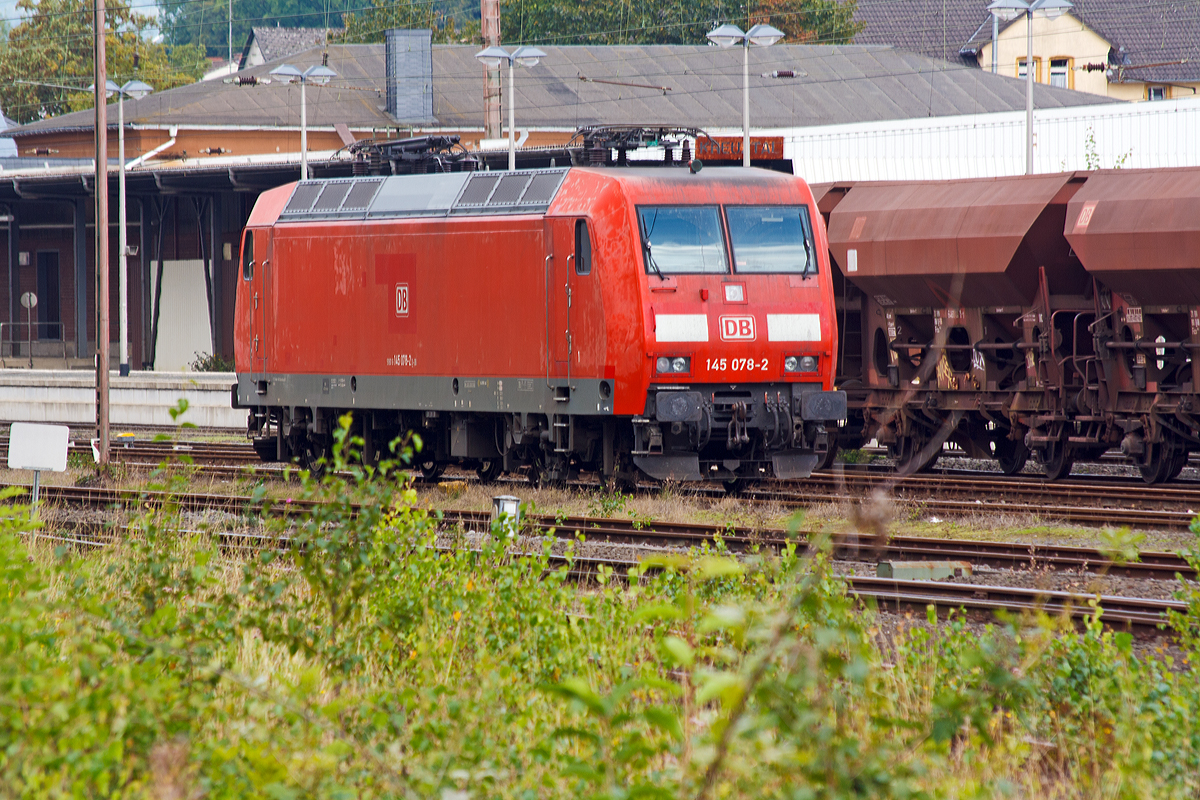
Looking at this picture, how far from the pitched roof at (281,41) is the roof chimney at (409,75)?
33245 millimetres

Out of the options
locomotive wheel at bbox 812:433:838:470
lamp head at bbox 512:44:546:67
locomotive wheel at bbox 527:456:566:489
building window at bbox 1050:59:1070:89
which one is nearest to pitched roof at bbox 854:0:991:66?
building window at bbox 1050:59:1070:89

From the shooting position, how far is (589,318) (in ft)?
48.4

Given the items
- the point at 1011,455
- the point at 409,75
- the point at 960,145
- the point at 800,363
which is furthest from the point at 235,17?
the point at 800,363

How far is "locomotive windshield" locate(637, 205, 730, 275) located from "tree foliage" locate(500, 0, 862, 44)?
5676 centimetres

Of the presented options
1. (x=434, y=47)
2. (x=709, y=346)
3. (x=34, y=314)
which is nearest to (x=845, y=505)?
(x=709, y=346)

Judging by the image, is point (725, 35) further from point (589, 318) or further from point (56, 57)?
point (56, 57)

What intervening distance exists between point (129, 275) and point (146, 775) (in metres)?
44.6

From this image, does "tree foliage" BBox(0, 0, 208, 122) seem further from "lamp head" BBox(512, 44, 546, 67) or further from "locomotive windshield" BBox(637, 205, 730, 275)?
"locomotive windshield" BBox(637, 205, 730, 275)

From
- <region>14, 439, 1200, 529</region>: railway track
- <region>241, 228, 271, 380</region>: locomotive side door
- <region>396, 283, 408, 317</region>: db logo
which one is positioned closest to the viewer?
<region>14, 439, 1200, 529</region>: railway track

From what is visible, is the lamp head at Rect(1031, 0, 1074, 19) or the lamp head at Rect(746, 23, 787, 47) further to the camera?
the lamp head at Rect(746, 23, 787, 47)

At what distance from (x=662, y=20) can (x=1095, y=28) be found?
21.8 m

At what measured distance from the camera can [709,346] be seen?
1481 cm

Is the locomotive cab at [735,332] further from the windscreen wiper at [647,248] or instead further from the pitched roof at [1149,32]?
the pitched roof at [1149,32]

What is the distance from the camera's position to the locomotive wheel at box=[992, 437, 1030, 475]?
1878 centimetres
